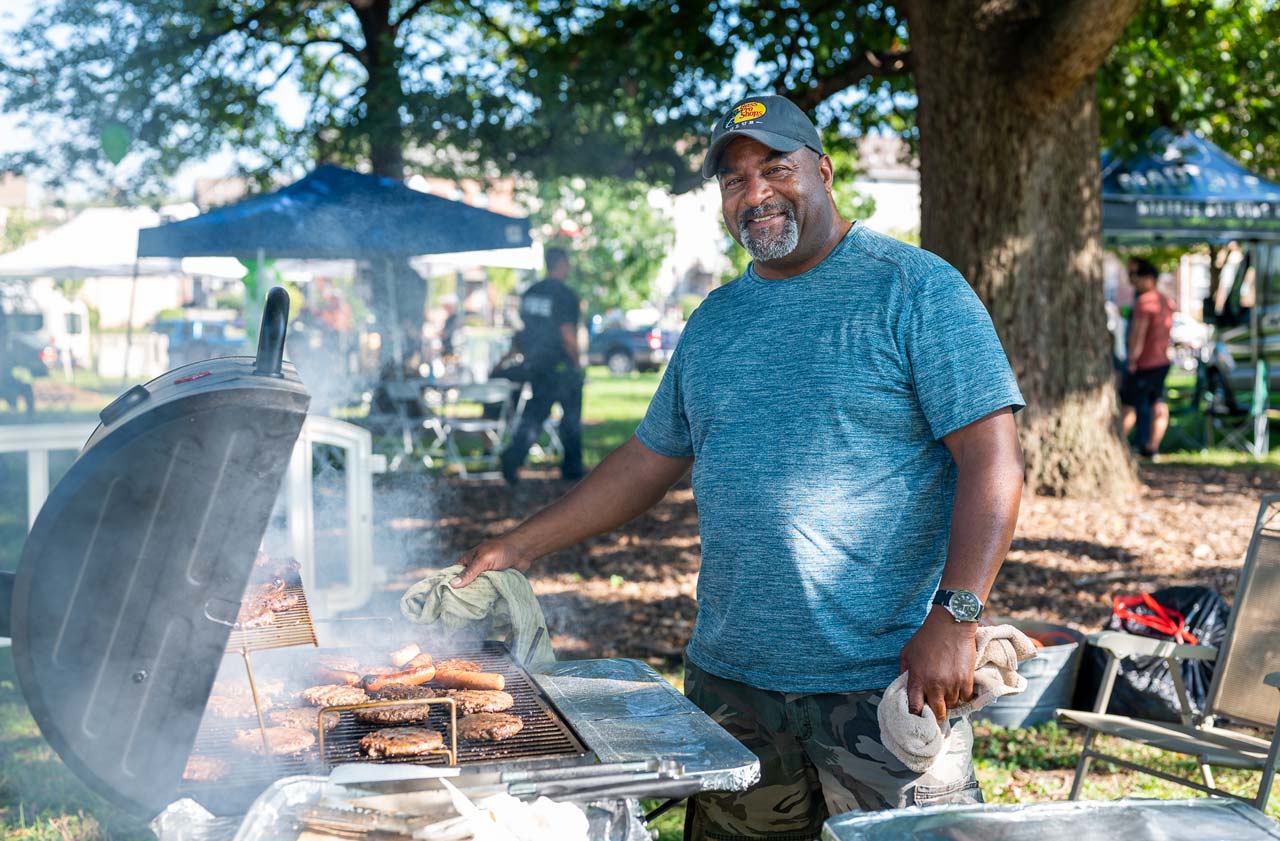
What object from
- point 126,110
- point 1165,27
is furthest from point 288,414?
point 126,110

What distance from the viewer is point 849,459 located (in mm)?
2580

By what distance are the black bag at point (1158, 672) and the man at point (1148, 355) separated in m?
7.62

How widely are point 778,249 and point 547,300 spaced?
31.2ft

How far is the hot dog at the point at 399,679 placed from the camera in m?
2.55

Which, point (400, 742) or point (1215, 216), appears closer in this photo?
point (400, 742)

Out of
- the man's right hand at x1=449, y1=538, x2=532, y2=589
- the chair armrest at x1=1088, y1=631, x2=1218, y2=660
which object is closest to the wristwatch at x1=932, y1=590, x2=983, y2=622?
the man's right hand at x1=449, y1=538, x2=532, y2=589

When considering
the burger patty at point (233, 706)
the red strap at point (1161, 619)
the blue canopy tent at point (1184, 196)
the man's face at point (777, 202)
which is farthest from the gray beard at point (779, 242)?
the blue canopy tent at point (1184, 196)

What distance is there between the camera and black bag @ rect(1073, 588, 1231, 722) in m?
→ 5.05

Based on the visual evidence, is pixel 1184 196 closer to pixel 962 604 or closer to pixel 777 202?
pixel 777 202

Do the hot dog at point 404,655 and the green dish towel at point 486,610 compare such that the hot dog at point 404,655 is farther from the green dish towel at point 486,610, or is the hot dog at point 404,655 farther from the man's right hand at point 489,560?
the man's right hand at point 489,560

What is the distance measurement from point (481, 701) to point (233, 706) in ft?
1.72

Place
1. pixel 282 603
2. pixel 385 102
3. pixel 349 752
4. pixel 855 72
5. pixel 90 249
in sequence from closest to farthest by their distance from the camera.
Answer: pixel 349 752 < pixel 282 603 < pixel 855 72 < pixel 385 102 < pixel 90 249

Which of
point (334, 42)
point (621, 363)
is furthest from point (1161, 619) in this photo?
point (621, 363)

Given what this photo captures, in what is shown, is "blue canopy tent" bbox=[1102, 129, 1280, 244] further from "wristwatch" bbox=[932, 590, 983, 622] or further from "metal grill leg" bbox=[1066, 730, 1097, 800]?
"wristwatch" bbox=[932, 590, 983, 622]
